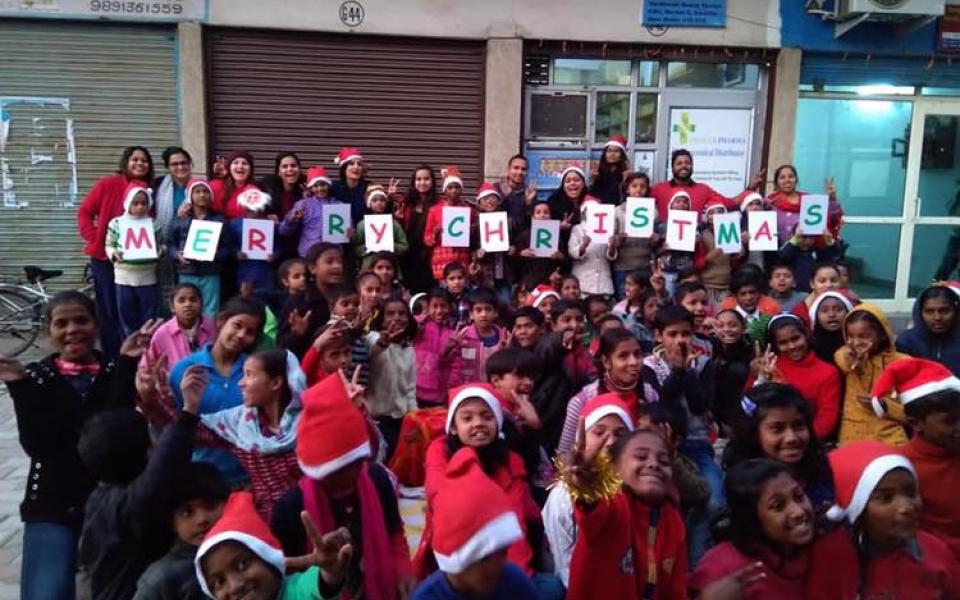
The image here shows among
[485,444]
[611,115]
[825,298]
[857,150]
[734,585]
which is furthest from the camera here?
[857,150]

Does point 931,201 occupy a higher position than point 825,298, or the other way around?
point 931,201

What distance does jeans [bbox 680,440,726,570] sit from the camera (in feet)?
10.9

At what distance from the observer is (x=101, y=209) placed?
259 inches

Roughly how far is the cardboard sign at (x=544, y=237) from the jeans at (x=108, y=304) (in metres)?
3.77

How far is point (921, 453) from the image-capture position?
2.93 metres

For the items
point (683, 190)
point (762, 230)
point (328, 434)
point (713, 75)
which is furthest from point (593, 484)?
point (713, 75)

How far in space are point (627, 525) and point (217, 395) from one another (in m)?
1.85

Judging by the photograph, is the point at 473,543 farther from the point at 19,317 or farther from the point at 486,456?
the point at 19,317

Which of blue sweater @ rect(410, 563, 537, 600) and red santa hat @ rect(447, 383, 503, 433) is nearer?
blue sweater @ rect(410, 563, 537, 600)

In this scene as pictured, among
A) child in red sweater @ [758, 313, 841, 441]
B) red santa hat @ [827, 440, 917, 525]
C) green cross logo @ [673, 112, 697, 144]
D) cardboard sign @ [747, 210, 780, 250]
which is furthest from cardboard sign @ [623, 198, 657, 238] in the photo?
red santa hat @ [827, 440, 917, 525]

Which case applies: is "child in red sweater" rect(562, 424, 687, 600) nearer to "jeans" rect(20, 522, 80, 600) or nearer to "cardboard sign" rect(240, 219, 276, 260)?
"jeans" rect(20, 522, 80, 600)

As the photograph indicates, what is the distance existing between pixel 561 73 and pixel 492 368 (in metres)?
5.72

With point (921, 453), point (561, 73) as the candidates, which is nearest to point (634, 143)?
point (561, 73)

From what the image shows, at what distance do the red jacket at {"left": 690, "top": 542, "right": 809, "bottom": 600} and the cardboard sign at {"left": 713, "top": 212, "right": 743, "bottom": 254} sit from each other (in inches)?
173
